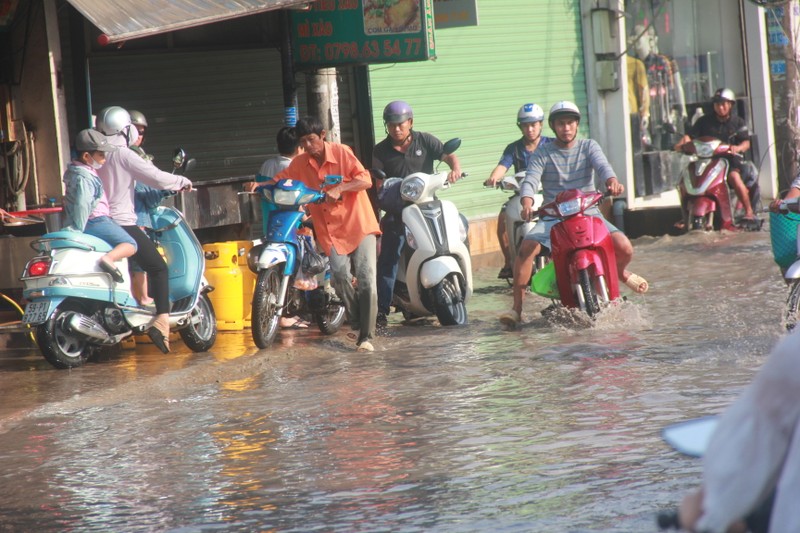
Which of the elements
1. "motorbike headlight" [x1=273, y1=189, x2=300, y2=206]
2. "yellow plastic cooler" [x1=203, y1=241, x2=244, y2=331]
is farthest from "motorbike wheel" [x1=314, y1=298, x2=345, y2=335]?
"motorbike headlight" [x1=273, y1=189, x2=300, y2=206]

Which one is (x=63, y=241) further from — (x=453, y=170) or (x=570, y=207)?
(x=570, y=207)

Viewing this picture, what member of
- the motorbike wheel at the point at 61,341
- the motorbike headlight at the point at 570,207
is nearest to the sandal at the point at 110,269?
the motorbike wheel at the point at 61,341

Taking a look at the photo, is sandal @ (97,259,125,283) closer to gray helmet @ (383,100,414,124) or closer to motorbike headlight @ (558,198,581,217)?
Answer: gray helmet @ (383,100,414,124)

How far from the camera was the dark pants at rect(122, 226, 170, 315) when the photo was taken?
934 centimetres

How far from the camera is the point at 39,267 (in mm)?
8922

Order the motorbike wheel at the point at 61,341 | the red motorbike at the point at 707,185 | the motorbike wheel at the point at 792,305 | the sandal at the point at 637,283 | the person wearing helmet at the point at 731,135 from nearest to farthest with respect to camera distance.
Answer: the motorbike wheel at the point at 792,305 < the motorbike wheel at the point at 61,341 < the sandal at the point at 637,283 < the red motorbike at the point at 707,185 < the person wearing helmet at the point at 731,135

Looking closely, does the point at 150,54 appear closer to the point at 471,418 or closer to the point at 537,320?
the point at 537,320

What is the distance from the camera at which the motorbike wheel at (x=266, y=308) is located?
9.30m

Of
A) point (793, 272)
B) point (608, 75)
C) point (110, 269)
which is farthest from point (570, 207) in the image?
point (608, 75)

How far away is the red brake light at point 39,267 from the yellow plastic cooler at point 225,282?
5.72 feet

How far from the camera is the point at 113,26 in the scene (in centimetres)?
955

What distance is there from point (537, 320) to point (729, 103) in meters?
7.06

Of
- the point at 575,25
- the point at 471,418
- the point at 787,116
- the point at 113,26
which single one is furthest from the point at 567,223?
the point at 787,116

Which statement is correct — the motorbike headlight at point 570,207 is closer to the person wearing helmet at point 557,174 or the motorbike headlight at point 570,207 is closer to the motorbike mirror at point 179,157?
the person wearing helmet at point 557,174
